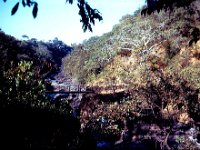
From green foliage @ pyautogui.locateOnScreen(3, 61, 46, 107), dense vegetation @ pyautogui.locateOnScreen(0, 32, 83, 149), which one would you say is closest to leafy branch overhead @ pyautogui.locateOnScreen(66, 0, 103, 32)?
dense vegetation @ pyautogui.locateOnScreen(0, 32, 83, 149)

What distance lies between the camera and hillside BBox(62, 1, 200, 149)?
50.8 feet

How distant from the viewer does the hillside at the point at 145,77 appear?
15.5 meters

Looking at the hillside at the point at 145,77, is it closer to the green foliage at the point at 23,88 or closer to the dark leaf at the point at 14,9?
the dark leaf at the point at 14,9

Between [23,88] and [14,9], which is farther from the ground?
[14,9]

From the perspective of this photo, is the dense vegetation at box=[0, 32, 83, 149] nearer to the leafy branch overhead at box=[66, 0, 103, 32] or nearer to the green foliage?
the green foliage

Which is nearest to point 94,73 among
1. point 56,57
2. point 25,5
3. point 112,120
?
point 112,120

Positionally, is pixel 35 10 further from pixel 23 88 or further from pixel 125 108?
pixel 125 108

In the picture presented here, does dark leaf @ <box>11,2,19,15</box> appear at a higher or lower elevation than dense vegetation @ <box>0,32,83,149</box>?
higher

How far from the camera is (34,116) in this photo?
1545cm

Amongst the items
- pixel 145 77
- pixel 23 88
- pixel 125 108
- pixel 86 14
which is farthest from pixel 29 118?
pixel 86 14

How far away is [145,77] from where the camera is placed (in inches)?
838

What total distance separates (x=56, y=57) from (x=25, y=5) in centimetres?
7445

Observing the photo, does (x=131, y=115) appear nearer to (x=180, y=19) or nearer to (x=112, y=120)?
(x=112, y=120)

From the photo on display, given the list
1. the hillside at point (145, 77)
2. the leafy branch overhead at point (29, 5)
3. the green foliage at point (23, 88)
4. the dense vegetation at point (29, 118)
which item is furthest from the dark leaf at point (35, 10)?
the green foliage at point (23, 88)
